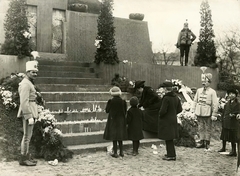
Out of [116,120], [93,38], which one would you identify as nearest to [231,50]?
[93,38]

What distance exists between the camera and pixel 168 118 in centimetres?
727

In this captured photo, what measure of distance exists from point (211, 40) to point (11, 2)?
30.6 ft

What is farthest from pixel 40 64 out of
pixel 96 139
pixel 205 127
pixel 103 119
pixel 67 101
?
pixel 205 127

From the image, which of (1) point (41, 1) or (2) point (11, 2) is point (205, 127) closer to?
(2) point (11, 2)

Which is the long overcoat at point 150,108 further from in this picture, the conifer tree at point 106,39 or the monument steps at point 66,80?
the conifer tree at point 106,39

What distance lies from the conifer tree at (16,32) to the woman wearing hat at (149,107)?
420 centimetres

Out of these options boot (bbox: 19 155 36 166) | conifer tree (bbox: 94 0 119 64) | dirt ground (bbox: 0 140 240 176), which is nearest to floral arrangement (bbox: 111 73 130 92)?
conifer tree (bbox: 94 0 119 64)

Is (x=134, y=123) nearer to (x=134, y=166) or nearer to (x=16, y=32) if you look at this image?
(x=134, y=166)

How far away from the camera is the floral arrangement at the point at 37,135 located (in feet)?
21.8

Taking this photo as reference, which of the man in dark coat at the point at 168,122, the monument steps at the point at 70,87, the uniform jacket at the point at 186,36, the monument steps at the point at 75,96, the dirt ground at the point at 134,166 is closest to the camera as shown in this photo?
the dirt ground at the point at 134,166

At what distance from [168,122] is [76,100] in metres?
3.48

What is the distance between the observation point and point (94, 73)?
12.3 meters

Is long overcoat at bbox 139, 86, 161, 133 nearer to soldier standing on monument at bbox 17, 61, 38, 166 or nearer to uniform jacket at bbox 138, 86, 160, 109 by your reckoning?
uniform jacket at bbox 138, 86, 160, 109

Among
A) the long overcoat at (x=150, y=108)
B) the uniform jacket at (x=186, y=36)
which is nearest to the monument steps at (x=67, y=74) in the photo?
the long overcoat at (x=150, y=108)
